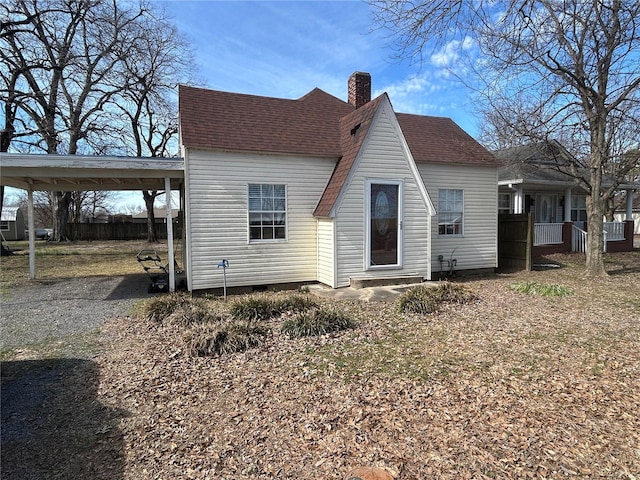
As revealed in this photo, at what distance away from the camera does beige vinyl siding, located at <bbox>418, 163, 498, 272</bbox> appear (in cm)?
1162

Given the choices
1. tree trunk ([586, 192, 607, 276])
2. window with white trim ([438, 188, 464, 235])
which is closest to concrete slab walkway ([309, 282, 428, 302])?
window with white trim ([438, 188, 464, 235])

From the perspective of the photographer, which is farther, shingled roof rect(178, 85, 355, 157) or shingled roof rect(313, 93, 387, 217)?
shingled roof rect(313, 93, 387, 217)

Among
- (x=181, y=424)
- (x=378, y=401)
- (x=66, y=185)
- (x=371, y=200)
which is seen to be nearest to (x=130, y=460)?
(x=181, y=424)

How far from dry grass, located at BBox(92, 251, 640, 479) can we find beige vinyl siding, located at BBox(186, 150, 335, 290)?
2.96 m

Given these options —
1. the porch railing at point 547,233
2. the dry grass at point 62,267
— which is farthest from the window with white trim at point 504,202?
the dry grass at point 62,267

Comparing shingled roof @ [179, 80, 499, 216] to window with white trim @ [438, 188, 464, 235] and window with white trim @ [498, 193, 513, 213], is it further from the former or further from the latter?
window with white trim @ [498, 193, 513, 213]

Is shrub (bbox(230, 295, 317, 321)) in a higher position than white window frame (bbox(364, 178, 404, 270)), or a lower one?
lower

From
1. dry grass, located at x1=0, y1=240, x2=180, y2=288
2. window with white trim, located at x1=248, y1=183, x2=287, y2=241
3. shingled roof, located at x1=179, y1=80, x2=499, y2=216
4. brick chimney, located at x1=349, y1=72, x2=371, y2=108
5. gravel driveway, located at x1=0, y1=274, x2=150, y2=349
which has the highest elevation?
brick chimney, located at x1=349, y1=72, x2=371, y2=108

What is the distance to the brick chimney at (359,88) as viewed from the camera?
42.2 feet

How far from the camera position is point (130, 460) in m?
2.98

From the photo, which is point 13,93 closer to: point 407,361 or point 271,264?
point 271,264

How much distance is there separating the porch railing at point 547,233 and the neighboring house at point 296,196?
890 cm

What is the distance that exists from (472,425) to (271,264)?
280 inches

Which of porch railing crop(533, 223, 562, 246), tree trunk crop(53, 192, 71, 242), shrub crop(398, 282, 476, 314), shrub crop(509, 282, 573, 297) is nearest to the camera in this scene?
shrub crop(398, 282, 476, 314)
